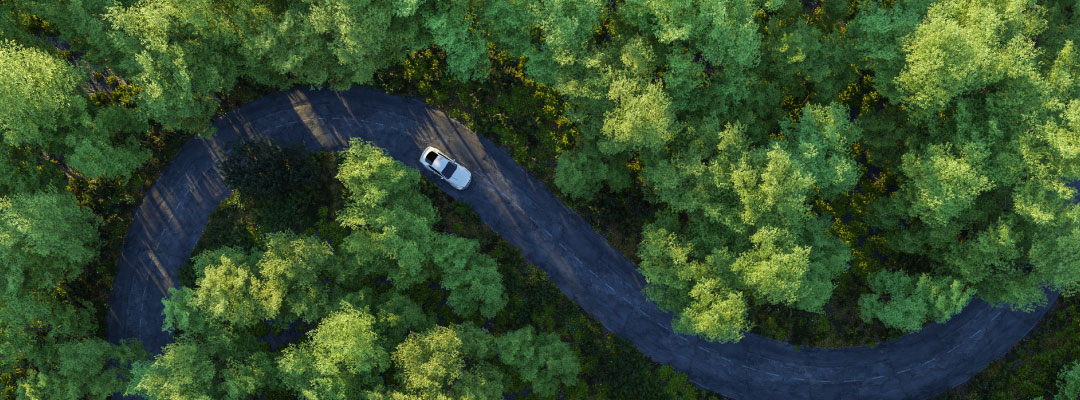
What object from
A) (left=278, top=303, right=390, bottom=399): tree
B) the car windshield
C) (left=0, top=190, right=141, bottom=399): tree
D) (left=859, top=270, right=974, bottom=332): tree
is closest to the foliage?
(left=278, top=303, right=390, bottom=399): tree

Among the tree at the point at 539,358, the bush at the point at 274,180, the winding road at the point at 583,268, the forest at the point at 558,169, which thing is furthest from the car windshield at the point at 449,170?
the tree at the point at 539,358

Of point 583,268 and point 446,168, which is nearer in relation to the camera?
point 446,168

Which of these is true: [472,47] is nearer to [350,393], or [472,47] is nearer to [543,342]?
[543,342]

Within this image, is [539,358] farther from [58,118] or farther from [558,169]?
[58,118]

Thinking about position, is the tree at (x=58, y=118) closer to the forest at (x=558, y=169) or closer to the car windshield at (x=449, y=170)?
the forest at (x=558, y=169)

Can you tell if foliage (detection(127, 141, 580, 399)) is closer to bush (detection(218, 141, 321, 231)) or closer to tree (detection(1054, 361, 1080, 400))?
bush (detection(218, 141, 321, 231))

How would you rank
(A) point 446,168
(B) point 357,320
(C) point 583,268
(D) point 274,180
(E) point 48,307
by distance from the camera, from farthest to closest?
(C) point 583,268 < (A) point 446,168 < (D) point 274,180 < (E) point 48,307 < (B) point 357,320

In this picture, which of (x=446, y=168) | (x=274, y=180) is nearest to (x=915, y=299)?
(x=446, y=168)
